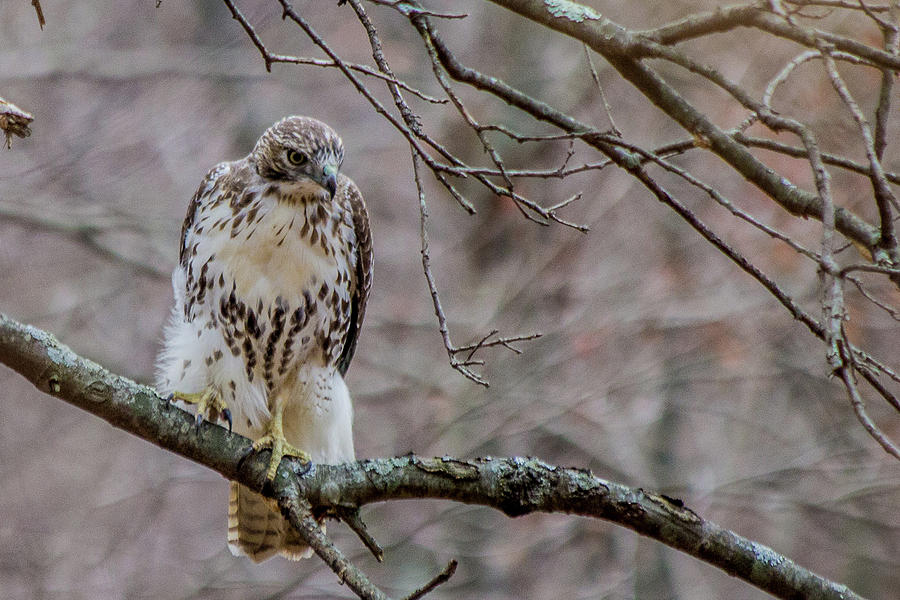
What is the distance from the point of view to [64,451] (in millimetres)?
10625

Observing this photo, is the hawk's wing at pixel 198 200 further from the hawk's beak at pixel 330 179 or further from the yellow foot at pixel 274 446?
the yellow foot at pixel 274 446

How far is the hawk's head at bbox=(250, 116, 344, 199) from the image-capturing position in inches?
173

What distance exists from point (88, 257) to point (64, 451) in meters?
2.01

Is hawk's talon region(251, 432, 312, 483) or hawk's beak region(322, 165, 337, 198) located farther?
hawk's beak region(322, 165, 337, 198)

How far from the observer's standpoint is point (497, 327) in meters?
7.82

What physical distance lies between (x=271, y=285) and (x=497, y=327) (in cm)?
348

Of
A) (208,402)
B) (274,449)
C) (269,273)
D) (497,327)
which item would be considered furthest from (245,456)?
(497,327)

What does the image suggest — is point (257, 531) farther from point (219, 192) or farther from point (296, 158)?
point (296, 158)

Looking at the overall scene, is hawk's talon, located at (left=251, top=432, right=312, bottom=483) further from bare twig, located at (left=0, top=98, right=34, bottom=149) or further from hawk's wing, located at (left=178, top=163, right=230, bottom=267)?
bare twig, located at (left=0, top=98, right=34, bottom=149)

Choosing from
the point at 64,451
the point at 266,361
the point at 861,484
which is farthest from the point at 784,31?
the point at 64,451

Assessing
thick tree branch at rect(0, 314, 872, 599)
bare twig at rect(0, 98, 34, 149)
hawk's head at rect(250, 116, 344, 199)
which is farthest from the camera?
hawk's head at rect(250, 116, 344, 199)

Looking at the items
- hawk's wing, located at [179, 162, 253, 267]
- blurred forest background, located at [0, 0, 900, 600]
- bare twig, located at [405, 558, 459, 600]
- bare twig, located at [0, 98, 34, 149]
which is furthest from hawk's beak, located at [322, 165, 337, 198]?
blurred forest background, located at [0, 0, 900, 600]

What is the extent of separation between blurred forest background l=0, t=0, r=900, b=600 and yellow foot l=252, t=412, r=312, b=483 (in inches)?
89.2

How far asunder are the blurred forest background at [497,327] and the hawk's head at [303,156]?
3049 mm
